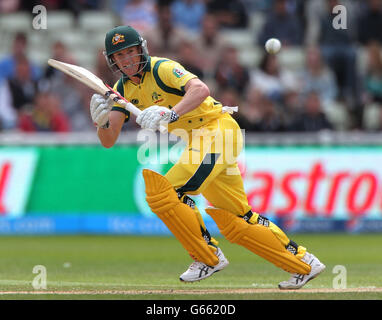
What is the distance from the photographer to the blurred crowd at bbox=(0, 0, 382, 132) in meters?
15.7

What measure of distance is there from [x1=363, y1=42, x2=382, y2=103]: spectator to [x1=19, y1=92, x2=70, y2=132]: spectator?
5.86 meters

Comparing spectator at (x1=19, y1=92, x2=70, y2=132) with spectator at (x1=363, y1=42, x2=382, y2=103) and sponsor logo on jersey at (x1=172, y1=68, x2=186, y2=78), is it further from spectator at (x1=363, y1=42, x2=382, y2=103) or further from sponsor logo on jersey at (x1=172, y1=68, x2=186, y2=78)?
sponsor logo on jersey at (x1=172, y1=68, x2=186, y2=78)

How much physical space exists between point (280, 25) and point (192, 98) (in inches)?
405

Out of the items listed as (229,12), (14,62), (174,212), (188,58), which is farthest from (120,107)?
(229,12)

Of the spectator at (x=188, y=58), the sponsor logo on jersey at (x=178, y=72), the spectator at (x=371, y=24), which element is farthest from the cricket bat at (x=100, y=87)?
the spectator at (x=371, y=24)

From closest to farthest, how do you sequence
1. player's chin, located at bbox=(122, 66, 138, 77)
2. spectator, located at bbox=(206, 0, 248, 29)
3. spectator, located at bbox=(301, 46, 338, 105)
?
player's chin, located at bbox=(122, 66, 138, 77) → spectator, located at bbox=(301, 46, 338, 105) → spectator, located at bbox=(206, 0, 248, 29)

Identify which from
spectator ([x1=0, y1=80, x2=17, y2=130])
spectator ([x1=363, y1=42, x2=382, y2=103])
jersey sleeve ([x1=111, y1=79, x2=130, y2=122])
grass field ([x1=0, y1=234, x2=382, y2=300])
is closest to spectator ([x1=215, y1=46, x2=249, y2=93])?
spectator ([x1=363, y1=42, x2=382, y2=103])

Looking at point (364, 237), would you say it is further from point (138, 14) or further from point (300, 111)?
point (138, 14)

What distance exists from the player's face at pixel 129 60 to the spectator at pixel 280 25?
379 inches

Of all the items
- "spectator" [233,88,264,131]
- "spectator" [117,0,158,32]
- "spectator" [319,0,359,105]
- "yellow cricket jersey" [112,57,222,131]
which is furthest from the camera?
"spectator" [319,0,359,105]

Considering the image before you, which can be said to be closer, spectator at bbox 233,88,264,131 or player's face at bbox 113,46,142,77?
player's face at bbox 113,46,142,77

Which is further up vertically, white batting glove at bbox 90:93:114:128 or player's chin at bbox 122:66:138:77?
player's chin at bbox 122:66:138:77

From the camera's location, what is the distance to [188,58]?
15.6 meters
